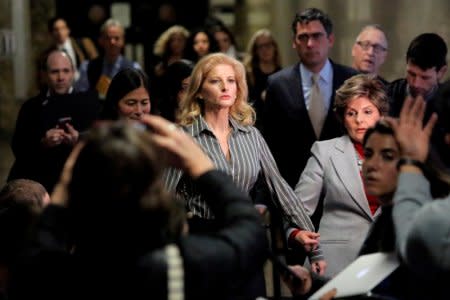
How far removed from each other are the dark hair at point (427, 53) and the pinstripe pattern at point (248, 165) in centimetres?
146

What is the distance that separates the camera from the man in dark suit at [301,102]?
25.2 feet

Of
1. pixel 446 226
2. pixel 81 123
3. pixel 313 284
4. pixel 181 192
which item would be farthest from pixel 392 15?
pixel 446 226

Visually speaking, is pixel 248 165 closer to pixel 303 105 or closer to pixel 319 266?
pixel 319 266

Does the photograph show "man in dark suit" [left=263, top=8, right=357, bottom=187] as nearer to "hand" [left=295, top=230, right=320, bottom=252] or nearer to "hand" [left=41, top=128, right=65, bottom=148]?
"hand" [left=41, top=128, right=65, bottom=148]

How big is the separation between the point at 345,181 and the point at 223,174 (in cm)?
273

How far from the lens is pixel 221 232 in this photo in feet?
10.6

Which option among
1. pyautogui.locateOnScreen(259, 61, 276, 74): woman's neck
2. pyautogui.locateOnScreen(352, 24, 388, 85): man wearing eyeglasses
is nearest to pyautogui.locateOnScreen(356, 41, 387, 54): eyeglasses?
pyautogui.locateOnScreen(352, 24, 388, 85): man wearing eyeglasses

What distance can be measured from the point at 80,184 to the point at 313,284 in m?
1.35

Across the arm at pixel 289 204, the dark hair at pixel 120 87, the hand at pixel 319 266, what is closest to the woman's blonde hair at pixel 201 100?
the arm at pixel 289 204

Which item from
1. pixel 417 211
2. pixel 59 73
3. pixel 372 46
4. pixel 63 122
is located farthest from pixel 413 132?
pixel 372 46

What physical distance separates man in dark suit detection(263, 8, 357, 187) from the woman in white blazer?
1.32 m

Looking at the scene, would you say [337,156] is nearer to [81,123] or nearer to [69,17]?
[81,123]

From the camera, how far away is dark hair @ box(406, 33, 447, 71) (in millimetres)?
7215

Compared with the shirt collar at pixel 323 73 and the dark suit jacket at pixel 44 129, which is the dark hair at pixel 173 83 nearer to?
the dark suit jacket at pixel 44 129
